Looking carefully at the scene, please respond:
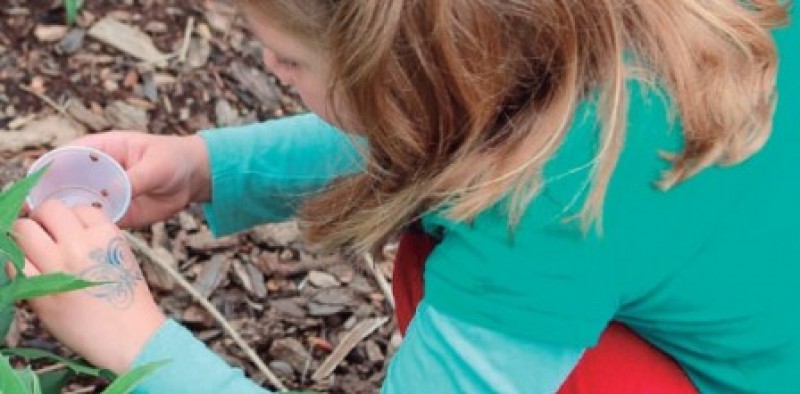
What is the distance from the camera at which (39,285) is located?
3.95 feet

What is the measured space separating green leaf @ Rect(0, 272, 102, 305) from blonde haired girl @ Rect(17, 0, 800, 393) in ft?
0.42

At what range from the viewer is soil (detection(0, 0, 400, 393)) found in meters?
1.92

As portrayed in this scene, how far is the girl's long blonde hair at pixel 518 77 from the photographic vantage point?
Answer: 3.89ft

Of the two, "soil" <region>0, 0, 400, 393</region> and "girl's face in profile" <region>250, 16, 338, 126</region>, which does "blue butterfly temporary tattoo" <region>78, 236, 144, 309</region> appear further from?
"soil" <region>0, 0, 400, 393</region>

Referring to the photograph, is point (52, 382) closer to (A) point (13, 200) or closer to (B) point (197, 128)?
(A) point (13, 200)

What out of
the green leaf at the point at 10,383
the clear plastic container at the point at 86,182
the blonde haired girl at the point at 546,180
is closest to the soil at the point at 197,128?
the clear plastic container at the point at 86,182

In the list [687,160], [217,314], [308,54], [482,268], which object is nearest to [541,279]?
[482,268]

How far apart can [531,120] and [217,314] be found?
30.2 inches

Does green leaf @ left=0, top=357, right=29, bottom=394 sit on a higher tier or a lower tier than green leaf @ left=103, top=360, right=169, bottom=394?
higher

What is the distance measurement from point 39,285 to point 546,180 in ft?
1.32

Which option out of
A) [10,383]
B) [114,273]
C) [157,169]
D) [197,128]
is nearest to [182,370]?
[114,273]

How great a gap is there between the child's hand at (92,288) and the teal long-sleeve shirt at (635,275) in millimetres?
29

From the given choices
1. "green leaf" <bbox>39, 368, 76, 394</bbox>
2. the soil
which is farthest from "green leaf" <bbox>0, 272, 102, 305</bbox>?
the soil

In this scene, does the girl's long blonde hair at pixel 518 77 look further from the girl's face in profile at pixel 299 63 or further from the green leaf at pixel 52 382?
the green leaf at pixel 52 382
